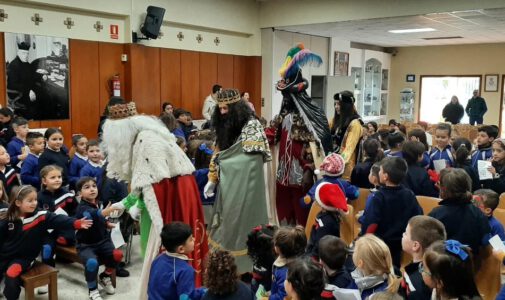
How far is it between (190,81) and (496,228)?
23.2ft

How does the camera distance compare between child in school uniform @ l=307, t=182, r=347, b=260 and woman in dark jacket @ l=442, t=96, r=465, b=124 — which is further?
woman in dark jacket @ l=442, t=96, r=465, b=124

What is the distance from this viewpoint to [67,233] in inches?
139

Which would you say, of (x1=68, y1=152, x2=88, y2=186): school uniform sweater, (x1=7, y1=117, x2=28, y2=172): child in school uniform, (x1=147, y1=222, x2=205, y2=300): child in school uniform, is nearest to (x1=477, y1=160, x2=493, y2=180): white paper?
(x1=147, y1=222, x2=205, y2=300): child in school uniform

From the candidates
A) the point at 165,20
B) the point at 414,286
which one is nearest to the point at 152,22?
the point at 165,20

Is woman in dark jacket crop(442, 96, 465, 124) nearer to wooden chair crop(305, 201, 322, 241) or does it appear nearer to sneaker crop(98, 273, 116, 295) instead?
wooden chair crop(305, 201, 322, 241)

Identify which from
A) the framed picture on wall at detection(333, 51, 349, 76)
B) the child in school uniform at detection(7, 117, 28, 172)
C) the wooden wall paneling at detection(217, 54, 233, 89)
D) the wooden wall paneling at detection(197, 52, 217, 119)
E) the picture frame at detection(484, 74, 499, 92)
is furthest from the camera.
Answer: the picture frame at detection(484, 74, 499, 92)

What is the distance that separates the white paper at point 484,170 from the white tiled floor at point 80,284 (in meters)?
3.15

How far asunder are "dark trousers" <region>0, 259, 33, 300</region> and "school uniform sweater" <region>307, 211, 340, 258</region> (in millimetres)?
1928

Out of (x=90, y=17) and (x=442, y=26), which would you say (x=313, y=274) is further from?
(x=442, y=26)

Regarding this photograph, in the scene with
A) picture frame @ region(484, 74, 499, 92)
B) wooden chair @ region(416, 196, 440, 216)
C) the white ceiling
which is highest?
the white ceiling

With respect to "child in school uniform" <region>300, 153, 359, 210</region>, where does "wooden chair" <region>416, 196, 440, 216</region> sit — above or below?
below

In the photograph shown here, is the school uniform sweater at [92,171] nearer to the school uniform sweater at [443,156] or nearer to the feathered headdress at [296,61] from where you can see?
the feathered headdress at [296,61]

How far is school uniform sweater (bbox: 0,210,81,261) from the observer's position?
123 inches

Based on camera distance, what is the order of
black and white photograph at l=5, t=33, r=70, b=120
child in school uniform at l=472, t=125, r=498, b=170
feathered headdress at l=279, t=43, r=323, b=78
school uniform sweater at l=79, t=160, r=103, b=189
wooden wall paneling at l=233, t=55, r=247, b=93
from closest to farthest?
feathered headdress at l=279, t=43, r=323, b=78, school uniform sweater at l=79, t=160, r=103, b=189, child in school uniform at l=472, t=125, r=498, b=170, black and white photograph at l=5, t=33, r=70, b=120, wooden wall paneling at l=233, t=55, r=247, b=93
